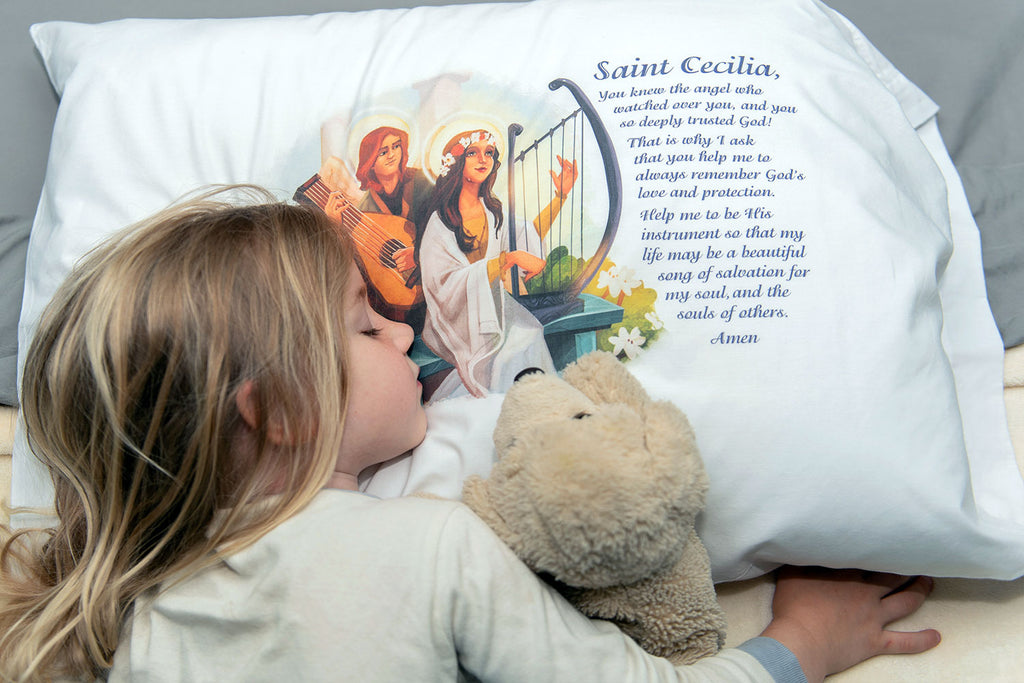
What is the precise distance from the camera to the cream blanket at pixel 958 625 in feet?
2.38

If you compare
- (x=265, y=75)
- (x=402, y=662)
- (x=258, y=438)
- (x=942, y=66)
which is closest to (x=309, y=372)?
(x=258, y=438)

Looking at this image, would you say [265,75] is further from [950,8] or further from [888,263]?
[950,8]

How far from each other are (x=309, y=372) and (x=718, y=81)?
1.47 ft

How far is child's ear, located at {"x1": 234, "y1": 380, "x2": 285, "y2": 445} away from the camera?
0.60 metres

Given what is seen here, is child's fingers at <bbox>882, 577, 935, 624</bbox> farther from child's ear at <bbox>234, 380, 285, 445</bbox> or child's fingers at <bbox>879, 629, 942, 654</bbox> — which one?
child's ear at <bbox>234, 380, 285, 445</bbox>

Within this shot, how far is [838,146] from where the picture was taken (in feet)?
2.21

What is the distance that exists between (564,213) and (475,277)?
102 millimetres

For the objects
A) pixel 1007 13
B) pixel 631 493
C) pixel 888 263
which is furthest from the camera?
pixel 1007 13

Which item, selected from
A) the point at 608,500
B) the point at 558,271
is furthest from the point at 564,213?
the point at 608,500

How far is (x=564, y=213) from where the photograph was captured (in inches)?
27.0

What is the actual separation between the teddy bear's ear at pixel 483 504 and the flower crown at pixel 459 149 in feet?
0.96

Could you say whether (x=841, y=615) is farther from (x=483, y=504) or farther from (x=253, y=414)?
(x=253, y=414)

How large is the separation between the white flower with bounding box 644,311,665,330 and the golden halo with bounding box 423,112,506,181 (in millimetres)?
233

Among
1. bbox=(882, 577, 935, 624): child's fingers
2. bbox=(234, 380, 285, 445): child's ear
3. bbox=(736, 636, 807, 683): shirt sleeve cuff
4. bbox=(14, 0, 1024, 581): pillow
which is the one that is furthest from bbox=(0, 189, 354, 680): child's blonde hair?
bbox=(882, 577, 935, 624): child's fingers
